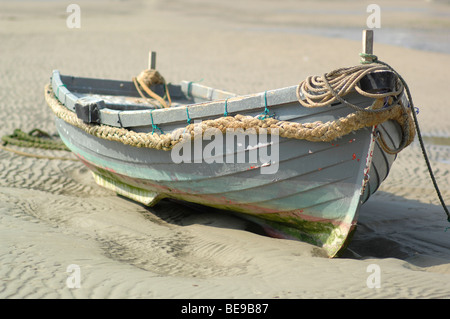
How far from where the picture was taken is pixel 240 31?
19516 millimetres

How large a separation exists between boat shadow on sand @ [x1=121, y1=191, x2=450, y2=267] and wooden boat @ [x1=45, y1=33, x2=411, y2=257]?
308mm

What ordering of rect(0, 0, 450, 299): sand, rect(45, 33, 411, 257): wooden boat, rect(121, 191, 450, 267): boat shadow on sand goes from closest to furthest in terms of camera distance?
1. rect(0, 0, 450, 299): sand
2. rect(45, 33, 411, 257): wooden boat
3. rect(121, 191, 450, 267): boat shadow on sand

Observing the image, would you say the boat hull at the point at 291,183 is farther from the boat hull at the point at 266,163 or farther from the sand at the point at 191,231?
the sand at the point at 191,231

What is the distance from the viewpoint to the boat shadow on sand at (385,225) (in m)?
4.92

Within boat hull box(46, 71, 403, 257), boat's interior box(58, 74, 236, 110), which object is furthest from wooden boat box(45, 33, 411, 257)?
boat's interior box(58, 74, 236, 110)

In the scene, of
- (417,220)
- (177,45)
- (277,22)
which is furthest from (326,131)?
(277,22)

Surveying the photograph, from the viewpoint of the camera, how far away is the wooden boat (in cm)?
429

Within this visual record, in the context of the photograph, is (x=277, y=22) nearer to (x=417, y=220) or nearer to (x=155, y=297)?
(x=417, y=220)

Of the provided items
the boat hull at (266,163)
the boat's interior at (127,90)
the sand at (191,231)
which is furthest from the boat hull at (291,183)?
the boat's interior at (127,90)

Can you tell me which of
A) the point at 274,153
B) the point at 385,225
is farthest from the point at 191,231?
the point at 385,225

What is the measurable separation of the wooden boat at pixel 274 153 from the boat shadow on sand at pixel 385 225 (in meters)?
0.31

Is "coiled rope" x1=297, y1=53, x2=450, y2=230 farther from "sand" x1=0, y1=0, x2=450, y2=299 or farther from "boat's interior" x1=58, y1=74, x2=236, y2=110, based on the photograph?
"boat's interior" x1=58, y1=74, x2=236, y2=110

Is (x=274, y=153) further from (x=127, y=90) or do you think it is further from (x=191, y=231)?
(x=127, y=90)

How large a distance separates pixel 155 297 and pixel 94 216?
2042 mm
